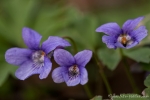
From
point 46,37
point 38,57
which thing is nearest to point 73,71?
point 38,57

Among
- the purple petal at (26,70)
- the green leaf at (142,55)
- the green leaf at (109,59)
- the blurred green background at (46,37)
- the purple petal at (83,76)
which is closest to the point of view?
the purple petal at (83,76)

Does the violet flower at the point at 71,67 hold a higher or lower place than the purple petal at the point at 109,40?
lower

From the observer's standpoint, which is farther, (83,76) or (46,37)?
(46,37)

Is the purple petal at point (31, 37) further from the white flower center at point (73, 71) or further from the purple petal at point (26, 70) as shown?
the white flower center at point (73, 71)

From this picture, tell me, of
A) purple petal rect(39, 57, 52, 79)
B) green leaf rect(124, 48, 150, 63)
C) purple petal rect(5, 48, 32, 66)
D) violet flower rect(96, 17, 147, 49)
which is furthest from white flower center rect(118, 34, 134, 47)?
purple petal rect(5, 48, 32, 66)

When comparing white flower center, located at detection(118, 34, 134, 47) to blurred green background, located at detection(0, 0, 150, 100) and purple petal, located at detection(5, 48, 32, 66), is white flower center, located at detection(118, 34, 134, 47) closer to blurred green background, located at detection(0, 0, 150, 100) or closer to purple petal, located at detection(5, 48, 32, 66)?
purple petal, located at detection(5, 48, 32, 66)

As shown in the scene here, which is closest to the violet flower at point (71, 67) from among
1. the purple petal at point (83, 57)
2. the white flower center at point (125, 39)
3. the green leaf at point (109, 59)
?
the purple petal at point (83, 57)

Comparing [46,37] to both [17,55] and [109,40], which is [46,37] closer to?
[17,55]
